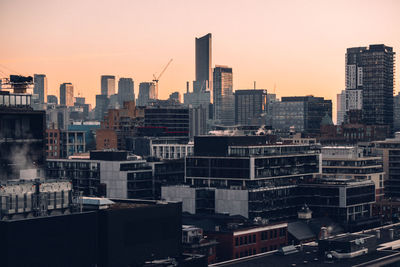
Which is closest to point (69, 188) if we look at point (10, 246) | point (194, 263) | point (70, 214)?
point (70, 214)

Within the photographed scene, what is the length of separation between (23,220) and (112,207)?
30.4 m

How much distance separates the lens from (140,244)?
184m

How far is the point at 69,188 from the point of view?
7052 inches

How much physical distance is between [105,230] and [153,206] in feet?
49.1

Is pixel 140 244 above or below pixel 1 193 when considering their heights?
below

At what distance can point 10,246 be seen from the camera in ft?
529

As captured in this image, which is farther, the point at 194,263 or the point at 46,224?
the point at 194,263

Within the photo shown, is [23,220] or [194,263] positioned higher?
[23,220]

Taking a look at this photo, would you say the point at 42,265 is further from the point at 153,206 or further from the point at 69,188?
the point at 153,206

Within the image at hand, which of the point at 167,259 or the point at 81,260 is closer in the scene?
the point at 81,260

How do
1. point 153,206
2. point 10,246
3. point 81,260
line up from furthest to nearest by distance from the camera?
point 153,206 < point 81,260 < point 10,246

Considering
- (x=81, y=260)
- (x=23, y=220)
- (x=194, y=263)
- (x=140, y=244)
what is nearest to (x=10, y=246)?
(x=23, y=220)

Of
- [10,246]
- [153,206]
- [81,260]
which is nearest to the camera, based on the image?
[10,246]

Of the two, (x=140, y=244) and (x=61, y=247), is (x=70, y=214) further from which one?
(x=140, y=244)
